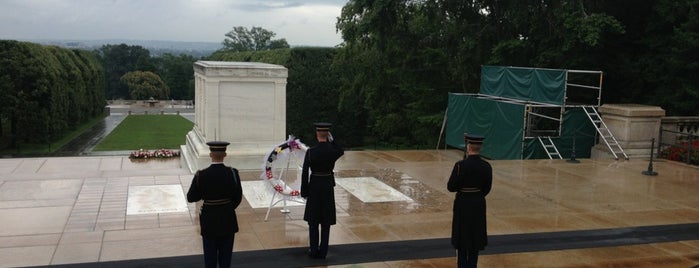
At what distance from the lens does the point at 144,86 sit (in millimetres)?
89000

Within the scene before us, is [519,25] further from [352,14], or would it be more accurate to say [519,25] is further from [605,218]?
[605,218]

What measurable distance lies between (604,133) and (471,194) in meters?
11.4

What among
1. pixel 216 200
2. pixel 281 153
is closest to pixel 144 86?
pixel 281 153

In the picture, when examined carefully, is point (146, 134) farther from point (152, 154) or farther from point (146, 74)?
point (146, 74)

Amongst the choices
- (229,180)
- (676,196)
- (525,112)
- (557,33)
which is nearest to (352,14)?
(557,33)

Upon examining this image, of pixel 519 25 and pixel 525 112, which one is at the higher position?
pixel 519 25

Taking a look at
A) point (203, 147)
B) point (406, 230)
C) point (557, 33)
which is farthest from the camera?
point (557, 33)

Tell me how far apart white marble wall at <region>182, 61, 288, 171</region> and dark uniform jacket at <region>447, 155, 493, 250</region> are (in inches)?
280

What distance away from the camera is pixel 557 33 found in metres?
21.1

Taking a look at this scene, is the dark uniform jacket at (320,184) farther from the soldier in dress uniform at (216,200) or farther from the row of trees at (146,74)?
the row of trees at (146,74)

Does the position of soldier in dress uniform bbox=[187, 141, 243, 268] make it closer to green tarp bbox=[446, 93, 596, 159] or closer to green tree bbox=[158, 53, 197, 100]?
green tarp bbox=[446, 93, 596, 159]

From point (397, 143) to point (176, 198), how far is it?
82.8ft

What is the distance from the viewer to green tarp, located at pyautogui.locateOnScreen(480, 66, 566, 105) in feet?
55.7

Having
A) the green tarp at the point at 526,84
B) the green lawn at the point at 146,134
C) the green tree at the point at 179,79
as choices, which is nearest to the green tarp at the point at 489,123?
the green tarp at the point at 526,84
